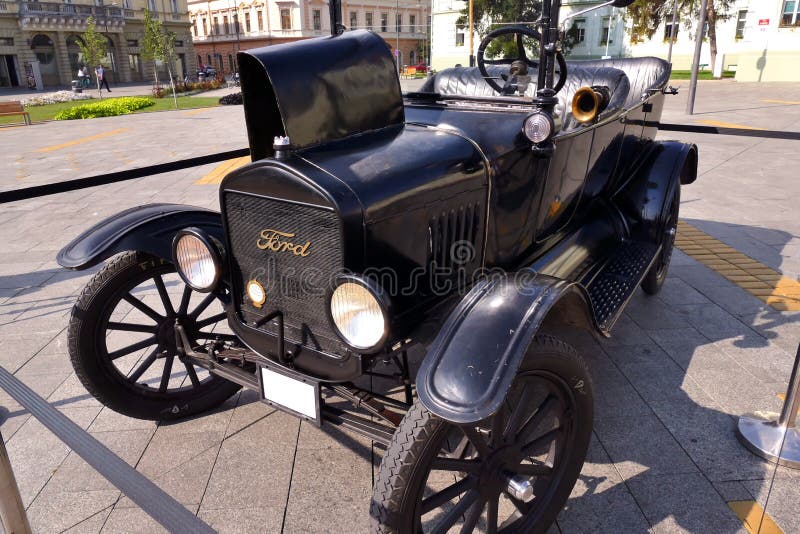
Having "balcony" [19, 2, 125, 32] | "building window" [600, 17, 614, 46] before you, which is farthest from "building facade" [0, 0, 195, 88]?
"building window" [600, 17, 614, 46]

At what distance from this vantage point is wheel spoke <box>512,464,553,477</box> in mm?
1909

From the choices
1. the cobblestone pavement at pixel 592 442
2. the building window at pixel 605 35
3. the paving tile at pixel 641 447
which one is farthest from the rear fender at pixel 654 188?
the building window at pixel 605 35

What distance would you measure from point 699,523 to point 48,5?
4825 centimetres

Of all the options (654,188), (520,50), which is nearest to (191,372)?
(520,50)

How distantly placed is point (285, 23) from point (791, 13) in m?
38.3

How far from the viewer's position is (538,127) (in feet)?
7.72

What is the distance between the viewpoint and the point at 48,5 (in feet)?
126

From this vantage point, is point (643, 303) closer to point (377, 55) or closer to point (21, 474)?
point (377, 55)

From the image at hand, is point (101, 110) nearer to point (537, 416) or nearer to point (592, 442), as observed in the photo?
point (592, 442)

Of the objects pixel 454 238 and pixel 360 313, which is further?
pixel 454 238

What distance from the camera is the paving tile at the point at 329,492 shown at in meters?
2.08

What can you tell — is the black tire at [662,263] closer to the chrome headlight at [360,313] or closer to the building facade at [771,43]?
the chrome headlight at [360,313]

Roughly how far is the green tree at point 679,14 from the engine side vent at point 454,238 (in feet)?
108

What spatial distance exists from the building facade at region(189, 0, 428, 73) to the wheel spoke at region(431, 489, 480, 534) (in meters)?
43.6
